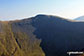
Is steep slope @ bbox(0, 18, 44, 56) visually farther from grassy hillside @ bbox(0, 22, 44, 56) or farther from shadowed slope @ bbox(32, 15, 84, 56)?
shadowed slope @ bbox(32, 15, 84, 56)

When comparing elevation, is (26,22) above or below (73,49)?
above

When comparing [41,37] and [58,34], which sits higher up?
[58,34]

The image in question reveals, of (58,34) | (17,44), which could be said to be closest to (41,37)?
(58,34)

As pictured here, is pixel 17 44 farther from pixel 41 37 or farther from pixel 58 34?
pixel 58 34

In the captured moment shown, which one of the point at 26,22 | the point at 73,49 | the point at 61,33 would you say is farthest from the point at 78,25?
the point at 26,22

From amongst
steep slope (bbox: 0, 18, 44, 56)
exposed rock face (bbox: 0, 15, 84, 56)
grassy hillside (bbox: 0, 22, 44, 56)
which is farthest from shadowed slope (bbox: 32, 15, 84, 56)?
grassy hillside (bbox: 0, 22, 44, 56)

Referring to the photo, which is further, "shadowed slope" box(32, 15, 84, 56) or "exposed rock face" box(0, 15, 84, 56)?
"shadowed slope" box(32, 15, 84, 56)

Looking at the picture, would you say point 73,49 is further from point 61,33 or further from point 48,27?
point 48,27

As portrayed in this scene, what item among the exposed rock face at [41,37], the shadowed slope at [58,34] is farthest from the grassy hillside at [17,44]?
the shadowed slope at [58,34]
